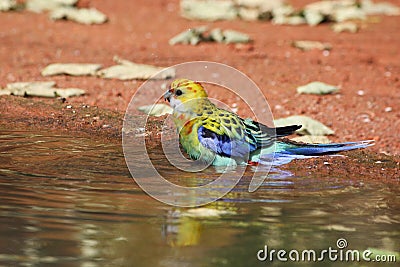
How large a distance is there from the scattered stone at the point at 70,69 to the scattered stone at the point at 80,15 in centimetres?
328

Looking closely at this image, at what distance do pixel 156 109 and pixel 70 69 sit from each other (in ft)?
6.17

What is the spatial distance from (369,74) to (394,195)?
4609 mm

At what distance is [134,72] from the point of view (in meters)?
8.53

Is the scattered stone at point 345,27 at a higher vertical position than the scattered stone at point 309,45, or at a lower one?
higher

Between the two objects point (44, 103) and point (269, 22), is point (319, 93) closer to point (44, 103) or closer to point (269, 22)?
point (44, 103)

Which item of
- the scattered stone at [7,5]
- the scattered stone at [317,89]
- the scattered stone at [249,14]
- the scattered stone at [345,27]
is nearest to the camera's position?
the scattered stone at [317,89]

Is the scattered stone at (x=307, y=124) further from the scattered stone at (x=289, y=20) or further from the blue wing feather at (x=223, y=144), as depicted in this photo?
→ the scattered stone at (x=289, y=20)

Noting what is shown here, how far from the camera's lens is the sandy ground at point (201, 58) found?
22.8 ft

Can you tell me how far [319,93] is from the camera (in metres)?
8.26

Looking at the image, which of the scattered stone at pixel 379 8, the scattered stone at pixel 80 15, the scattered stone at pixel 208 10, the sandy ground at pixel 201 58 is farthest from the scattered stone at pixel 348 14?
the scattered stone at pixel 80 15

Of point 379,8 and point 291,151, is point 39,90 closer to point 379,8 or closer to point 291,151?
point 291,151

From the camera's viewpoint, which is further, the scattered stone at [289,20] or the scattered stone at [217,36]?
the scattered stone at [289,20]

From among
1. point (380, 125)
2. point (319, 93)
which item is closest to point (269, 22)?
point (319, 93)

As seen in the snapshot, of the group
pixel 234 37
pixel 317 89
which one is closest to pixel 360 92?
pixel 317 89
